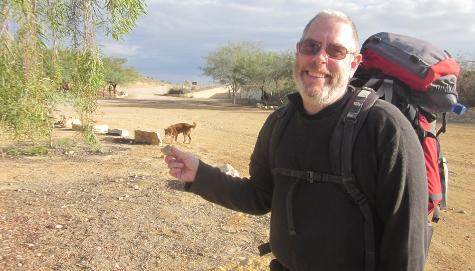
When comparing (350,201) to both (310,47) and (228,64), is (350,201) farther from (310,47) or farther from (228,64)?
(228,64)

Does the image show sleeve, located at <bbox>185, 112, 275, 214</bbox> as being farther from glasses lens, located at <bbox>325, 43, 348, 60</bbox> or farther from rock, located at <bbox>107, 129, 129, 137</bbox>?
rock, located at <bbox>107, 129, 129, 137</bbox>

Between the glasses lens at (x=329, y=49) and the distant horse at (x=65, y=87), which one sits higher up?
the glasses lens at (x=329, y=49)

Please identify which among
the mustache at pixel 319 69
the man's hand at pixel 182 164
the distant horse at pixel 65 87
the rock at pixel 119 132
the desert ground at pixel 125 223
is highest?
the mustache at pixel 319 69

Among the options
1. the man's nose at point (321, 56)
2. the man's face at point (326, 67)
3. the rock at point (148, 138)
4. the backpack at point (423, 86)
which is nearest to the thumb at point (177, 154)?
the man's face at point (326, 67)

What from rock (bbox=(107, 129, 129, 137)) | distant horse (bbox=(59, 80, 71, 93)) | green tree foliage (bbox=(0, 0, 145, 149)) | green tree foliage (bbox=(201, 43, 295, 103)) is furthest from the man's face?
green tree foliage (bbox=(201, 43, 295, 103))

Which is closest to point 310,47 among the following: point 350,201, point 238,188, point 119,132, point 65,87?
point 350,201

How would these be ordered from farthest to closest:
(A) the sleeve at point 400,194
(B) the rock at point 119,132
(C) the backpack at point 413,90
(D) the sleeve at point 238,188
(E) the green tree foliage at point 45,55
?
1. (B) the rock at point 119,132
2. (E) the green tree foliage at point 45,55
3. (D) the sleeve at point 238,188
4. (C) the backpack at point 413,90
5. (A) the sleeve at point 400,194

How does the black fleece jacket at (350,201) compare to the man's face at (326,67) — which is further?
the man's face at (326,67)

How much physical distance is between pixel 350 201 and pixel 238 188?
74 centimetres

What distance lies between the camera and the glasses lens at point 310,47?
195 cm

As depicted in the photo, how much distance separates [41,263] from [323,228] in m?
3.60

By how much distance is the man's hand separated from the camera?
→ 2410mm

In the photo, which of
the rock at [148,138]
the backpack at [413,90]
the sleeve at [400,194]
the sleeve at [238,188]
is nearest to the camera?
the sleeve at [400,194]

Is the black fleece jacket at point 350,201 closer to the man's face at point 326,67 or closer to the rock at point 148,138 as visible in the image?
the man's face at point 326,67
